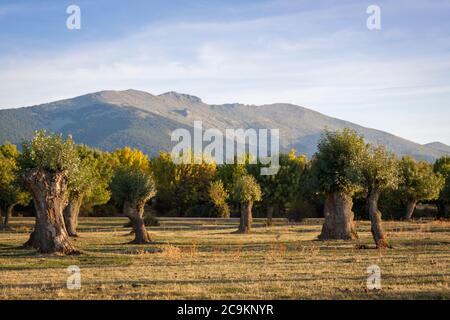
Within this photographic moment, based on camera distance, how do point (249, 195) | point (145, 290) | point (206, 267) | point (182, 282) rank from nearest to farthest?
point (145, 290), point (182, 282), point (206, 267), point (249, 195)

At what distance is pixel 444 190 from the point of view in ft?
334

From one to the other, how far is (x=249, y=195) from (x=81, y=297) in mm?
51924

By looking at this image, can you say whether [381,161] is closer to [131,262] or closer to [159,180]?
[131,262]

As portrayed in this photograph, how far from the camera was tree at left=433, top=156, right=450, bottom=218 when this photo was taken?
101312 mm

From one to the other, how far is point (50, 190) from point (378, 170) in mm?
22648

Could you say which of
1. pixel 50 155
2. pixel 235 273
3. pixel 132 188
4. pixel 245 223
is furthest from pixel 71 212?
pixel 235 273

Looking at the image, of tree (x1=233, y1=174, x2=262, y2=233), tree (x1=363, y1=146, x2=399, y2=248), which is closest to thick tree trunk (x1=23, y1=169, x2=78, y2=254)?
tree (x1=363, y1=146, x2=399, y2=248)

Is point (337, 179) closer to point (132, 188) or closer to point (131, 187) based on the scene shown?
point (132, 188)

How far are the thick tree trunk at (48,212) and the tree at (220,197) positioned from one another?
2739 inches

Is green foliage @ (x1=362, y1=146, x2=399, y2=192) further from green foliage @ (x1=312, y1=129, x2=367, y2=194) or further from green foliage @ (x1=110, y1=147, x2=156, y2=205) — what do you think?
green foliage @ (x1=110, y1=147, x2=156, y2=205)

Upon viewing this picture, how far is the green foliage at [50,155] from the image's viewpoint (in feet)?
137

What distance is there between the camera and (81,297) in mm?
20141

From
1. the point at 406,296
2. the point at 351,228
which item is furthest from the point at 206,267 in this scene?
the point at 351,228

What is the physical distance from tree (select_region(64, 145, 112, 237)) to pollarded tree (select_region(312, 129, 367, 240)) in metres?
20.9
